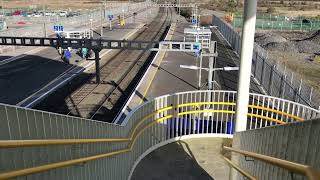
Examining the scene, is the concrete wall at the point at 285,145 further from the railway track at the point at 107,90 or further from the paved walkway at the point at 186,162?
the railway track at the point at 107,90

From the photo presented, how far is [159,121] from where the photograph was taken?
39.8 feet

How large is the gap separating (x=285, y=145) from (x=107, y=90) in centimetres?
2397

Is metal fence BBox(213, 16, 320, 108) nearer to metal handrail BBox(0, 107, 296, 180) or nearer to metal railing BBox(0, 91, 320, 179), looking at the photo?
metal railing BBox(0, 91, 320, 179)

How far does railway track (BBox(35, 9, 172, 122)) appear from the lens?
23.2 meters

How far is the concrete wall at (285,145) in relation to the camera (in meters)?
4.22

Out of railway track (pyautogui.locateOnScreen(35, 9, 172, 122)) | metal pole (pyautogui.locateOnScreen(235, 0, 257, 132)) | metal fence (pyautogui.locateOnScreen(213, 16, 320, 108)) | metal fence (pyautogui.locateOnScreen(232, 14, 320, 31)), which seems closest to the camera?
metal pole (pyautogui.locateOnScreen(235, 0, 257, 132))

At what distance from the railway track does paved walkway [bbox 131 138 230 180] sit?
34.6ft

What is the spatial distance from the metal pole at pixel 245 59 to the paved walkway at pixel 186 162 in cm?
182

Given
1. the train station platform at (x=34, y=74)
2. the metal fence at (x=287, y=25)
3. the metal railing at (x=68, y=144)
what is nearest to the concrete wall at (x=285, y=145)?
the metal railing at (x=68, y=144)

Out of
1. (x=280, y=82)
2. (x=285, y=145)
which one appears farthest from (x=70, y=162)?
(x=280, y=82)

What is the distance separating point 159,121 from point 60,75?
22143 mm

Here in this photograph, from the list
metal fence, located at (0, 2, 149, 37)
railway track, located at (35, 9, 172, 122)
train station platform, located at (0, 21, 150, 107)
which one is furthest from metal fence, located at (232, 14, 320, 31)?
train station platform, located at (0, 21, 150, 107)

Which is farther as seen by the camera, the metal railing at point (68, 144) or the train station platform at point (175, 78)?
the train station platform at point (175, 78)

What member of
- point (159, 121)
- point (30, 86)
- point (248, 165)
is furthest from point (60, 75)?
point (248, 165)
